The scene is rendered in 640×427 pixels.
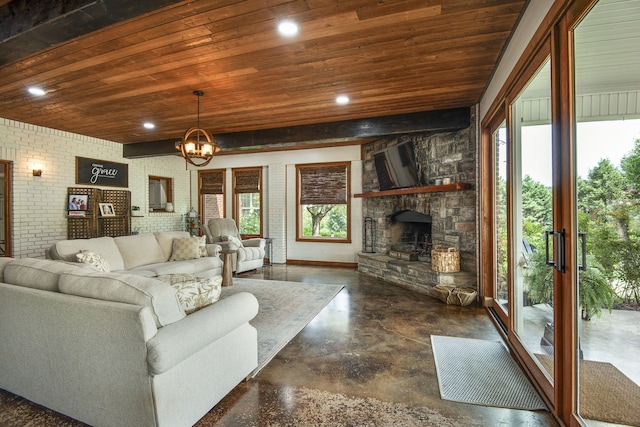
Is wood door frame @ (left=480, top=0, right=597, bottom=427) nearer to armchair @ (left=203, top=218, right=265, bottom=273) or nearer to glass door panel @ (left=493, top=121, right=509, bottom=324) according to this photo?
glass door panel @ (left=493, top=121, right=509, bottom=324)

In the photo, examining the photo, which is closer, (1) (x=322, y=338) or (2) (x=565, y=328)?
(2) (x=565, y=328)

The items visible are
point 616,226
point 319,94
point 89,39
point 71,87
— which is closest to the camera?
point 616,226

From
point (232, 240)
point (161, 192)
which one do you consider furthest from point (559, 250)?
point (161, 192)

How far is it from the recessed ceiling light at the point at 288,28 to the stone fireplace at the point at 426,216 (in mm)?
2794

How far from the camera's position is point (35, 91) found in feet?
12.2

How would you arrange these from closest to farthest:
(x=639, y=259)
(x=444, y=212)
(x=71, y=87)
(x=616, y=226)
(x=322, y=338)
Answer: (x=639, y=259)
(x=616, y=226)
(x=322, y=338)
(x=71, y=87)
(x=444, y=212)

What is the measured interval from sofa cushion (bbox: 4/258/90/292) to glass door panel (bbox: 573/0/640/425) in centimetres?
269

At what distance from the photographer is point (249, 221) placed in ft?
25.7

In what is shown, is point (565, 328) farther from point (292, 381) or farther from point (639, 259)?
point (292, 381)

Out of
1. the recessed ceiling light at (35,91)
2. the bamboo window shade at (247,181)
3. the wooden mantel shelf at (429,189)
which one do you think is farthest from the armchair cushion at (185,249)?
the wooden mantel shelf at (429,189)

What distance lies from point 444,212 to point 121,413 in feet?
14.0

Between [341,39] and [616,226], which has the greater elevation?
[341,39]

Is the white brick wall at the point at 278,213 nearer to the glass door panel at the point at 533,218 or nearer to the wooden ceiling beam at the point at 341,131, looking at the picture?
the wooden ceiling beam at the point at 341,131

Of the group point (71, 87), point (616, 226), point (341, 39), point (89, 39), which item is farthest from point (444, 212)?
point (71, 87)
